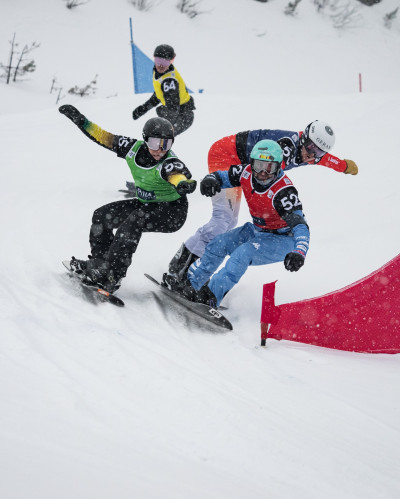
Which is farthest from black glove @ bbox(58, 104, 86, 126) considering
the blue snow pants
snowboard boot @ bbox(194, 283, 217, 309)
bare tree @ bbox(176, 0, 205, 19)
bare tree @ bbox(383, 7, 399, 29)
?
bare tree @ bbox(383, 7, 399, 29)

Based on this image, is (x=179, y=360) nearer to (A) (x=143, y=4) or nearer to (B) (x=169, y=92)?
(B) (x=169, y=92)

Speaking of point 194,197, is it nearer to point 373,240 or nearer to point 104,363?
point 373,240

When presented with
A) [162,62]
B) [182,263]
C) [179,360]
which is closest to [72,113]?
[182,263]

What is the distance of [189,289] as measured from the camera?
166 inches

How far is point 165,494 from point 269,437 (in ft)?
2.44

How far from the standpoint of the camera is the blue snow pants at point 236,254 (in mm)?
4055

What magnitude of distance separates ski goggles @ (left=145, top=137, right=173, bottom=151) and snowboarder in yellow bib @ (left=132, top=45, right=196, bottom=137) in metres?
2.48

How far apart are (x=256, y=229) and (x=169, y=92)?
2978mm

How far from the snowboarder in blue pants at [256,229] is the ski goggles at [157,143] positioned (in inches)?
17.2

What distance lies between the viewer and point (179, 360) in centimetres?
317

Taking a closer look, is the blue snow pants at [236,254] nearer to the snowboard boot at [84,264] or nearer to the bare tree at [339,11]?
the snowboard boot at [84,264]

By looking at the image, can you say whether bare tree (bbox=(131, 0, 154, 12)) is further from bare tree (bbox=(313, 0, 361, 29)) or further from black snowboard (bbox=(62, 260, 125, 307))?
black snowboard (bbox=(62, 260, 125, 307))

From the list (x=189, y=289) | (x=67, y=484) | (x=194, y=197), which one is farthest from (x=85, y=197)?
(x=67, y=484)

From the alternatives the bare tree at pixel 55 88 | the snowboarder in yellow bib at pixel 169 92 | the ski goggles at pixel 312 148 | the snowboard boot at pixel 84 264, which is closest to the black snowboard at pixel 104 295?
the snowboard boot at pixel 84 264
